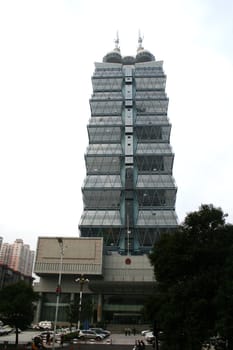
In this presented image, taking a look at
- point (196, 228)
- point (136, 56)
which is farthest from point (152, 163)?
point (196, 228)

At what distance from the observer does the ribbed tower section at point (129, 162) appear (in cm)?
8988

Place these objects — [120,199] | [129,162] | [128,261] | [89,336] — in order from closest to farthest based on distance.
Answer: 1. [89,336]
2. [128,261]
3. [120,199]
4. [129,162]

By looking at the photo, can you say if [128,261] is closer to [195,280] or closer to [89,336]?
[89,336]

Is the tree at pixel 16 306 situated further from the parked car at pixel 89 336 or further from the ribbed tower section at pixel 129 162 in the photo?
the ribbed tower section at pixel 129 162

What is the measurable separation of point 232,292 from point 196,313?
382 centimetres

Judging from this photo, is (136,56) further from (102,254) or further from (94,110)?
(102,254)

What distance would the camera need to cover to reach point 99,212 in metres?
92.1

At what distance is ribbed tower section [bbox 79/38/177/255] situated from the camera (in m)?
89.9

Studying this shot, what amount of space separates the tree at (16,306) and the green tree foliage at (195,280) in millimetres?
17745

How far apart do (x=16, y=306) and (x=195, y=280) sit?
2334 cm

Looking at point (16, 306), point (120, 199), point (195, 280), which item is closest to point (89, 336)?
point (16, 306)

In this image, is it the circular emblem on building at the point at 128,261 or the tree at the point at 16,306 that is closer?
the tree at the point at 16,306

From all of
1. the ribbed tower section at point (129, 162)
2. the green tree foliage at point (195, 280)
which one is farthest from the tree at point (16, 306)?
the ribbed tower section at point (129, 162)

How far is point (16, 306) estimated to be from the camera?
39531mm
